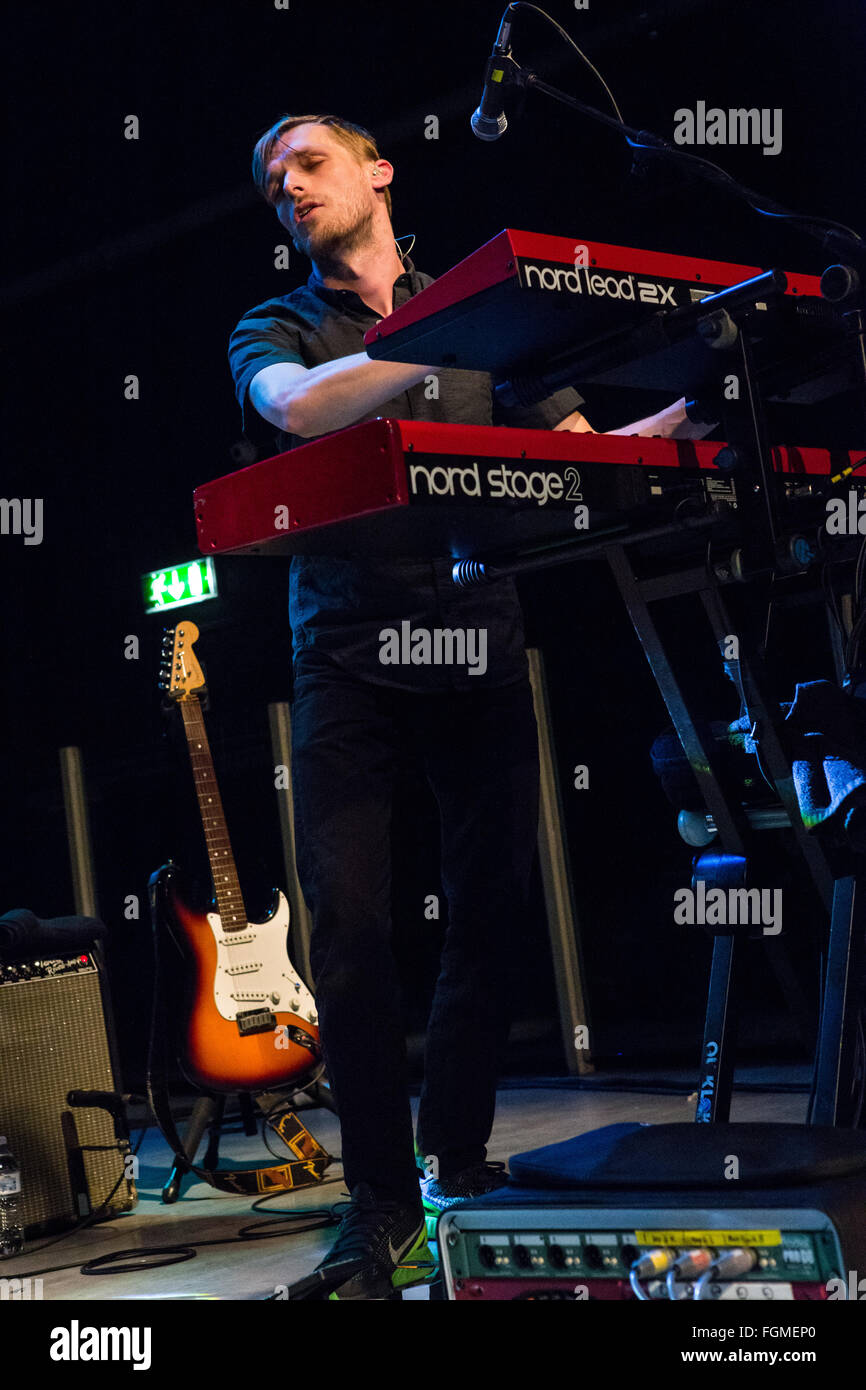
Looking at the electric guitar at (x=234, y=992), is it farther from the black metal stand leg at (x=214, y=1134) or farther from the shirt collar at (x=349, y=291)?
the shirt collar at (x=349, y=291)

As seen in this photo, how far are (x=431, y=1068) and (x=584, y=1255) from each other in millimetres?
864

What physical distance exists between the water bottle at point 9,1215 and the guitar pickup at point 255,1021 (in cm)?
68

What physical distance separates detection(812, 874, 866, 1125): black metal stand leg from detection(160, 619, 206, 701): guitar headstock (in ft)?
7.73

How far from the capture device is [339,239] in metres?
2.26

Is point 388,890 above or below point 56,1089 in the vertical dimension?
above

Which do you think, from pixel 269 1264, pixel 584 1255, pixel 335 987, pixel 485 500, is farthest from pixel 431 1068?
pixel 485 500

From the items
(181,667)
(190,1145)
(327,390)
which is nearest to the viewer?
(327,390)

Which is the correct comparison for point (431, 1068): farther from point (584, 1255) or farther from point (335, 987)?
point (584, 1255)

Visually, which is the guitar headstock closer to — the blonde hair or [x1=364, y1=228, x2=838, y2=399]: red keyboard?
the blonde hair

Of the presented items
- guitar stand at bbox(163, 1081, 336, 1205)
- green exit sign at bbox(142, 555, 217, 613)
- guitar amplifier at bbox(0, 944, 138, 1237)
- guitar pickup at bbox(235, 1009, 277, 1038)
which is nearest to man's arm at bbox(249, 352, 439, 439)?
guitar amplifier at bbox(0, 944, 138, 1237)

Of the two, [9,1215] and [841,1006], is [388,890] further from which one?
[9,1215]

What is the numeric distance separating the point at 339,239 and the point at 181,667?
1.73 metres

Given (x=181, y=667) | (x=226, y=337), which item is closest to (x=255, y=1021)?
(x=181, y=667)

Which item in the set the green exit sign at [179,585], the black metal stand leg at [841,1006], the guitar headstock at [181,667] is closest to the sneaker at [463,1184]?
the black metal stand leg at [841,1006]
